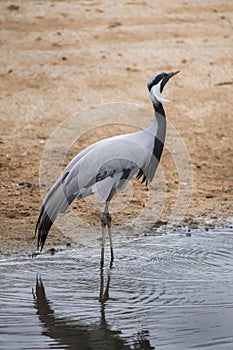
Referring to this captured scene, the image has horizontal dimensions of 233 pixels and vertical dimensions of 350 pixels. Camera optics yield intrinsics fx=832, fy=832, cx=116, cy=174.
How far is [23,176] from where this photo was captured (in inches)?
367

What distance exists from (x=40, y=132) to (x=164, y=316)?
493 centimetres

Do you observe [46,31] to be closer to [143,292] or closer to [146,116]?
[146,116]

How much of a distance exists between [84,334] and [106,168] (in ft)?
6.73

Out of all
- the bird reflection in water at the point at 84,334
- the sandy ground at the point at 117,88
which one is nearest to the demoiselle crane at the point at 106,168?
the sandy ground at the point at 117,88

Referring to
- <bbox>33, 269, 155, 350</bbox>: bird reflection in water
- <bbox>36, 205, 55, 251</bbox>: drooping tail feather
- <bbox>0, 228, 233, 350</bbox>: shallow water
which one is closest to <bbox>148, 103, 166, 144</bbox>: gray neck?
<bbox>0, 228, 233, 350</bbox>: shallow water

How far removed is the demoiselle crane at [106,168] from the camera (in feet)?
24.2

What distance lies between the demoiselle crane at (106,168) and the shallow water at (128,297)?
292mm

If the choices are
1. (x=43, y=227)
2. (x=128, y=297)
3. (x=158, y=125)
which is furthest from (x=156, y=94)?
(x=128, y=297)

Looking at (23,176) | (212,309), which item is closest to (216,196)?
(23,176)

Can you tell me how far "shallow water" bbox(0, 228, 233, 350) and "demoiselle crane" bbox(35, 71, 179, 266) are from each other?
0.29 metres

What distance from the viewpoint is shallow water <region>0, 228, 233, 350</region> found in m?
5.80

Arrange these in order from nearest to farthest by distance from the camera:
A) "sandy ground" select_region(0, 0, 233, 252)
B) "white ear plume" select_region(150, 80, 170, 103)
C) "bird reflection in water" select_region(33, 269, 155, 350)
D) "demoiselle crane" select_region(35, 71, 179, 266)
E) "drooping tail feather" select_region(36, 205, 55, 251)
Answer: "bird reflection in water" select_region(33, 269, 155, 350) → "drooping tail feather" select_region(36, 205, 55, 251) → "demoiselle crane" select_region(35, 71, 179, 266) → "white ear plume" select_region(150, 80, 170, 103) → "sandy ground" select_region(0, 0, 233, 252)

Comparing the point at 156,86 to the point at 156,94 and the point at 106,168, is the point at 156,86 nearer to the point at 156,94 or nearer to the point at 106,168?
the point at 156,94

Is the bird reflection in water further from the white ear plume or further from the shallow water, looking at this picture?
the white ear plume
